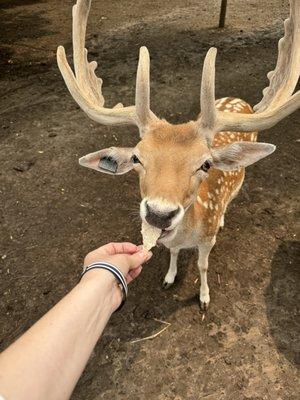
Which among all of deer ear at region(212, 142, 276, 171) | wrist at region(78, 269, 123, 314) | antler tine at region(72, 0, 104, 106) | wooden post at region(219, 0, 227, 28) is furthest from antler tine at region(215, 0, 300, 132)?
wooden post at region(219, 0, 227, 28)

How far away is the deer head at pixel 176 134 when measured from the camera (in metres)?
2.49

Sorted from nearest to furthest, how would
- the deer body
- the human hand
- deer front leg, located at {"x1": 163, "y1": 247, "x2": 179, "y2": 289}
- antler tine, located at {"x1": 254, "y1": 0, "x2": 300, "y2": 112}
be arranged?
1. the human hand
2. antler tine, located at {"x1": 254, "y1": 0, "x2": 300, "y2": 112}
3. the deer body
4. deer front leg, located at {"x1": 163, "y1": 247, "x2": 179, "y2": 289}

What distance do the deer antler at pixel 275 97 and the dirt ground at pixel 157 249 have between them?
64.5 inches

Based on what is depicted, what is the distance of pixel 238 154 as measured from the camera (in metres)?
2.85

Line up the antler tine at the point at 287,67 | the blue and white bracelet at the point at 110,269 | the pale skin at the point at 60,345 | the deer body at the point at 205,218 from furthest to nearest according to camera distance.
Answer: the deer body at the point at 205,218
the antler tine at the point at 287,67
the blue and white bracelet at the point at 110,269
the pale skin at the point at 60,345

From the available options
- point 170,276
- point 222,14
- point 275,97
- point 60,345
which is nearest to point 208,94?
point 275,97

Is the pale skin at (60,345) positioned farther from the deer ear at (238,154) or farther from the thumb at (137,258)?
the deer ear at (238,154)

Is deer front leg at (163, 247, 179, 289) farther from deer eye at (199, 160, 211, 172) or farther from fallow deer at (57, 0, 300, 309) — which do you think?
deer eye at (199, 160, 211, 172)

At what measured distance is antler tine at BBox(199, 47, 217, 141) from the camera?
2561mm

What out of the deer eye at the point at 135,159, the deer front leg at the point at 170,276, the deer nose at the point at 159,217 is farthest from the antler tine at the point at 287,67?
the deer front leg at the point at 170,276

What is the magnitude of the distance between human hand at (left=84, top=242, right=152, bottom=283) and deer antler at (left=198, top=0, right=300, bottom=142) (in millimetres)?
895

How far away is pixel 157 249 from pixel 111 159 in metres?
1.61

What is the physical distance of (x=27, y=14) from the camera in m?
9.91

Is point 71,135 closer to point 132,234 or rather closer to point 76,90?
point 132,234
